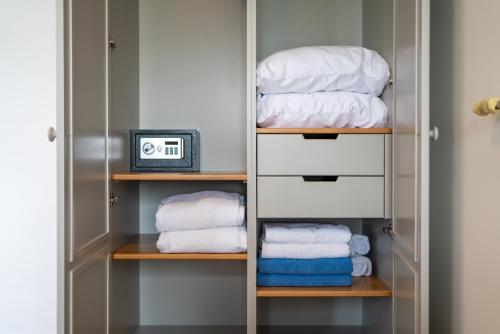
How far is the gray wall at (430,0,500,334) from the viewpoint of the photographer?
1.13m

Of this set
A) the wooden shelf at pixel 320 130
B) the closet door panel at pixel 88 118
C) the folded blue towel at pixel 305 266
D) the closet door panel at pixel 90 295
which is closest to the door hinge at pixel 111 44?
the closet door panel at pixel 88 118

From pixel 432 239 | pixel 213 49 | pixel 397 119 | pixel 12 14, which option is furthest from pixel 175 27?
pixel 432 239

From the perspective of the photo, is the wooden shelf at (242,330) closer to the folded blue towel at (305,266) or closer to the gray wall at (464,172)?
the folded blue towel at (305,266)

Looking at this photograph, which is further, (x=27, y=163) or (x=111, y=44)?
(x=27, y=163)

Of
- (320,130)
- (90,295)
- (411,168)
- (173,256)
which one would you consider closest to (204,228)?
(173,256)

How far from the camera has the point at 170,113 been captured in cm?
204

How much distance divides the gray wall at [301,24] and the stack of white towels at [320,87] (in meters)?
0.42

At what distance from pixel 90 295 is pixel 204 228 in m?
0.47

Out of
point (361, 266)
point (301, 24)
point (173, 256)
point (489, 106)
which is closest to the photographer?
point (489, 106)

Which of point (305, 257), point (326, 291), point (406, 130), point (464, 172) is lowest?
point (326, 291)

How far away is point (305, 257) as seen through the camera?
1.68 metres

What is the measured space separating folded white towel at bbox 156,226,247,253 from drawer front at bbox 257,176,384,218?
0.15 meters

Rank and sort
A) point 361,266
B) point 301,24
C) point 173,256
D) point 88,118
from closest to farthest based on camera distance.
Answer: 1. point 88,118
2. point 173,256
3. point 361,266
4. point 301,24

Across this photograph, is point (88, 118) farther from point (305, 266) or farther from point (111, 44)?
point (305, 266)
